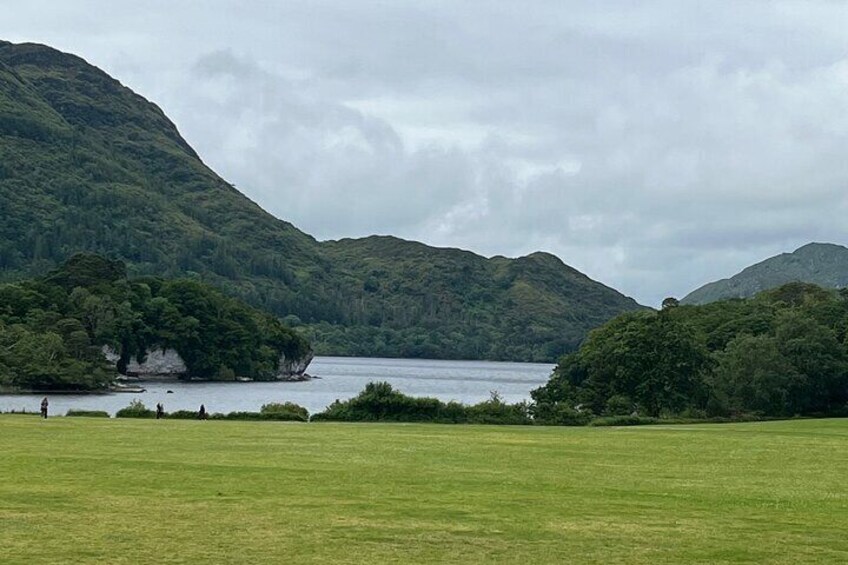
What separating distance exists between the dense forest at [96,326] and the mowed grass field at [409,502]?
317ft

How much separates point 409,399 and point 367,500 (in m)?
50.4

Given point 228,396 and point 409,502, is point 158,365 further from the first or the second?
point 409,502

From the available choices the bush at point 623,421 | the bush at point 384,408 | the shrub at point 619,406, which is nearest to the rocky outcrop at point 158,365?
the shrub at point 619,406

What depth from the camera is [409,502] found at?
2502cm

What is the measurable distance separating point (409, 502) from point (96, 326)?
154 m

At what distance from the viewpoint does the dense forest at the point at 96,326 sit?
13738 centimetres

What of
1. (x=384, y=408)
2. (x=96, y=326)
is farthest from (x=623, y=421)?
(x=96, y=326)

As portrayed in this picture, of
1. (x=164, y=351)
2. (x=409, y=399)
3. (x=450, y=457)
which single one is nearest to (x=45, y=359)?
(x=164, y=351)

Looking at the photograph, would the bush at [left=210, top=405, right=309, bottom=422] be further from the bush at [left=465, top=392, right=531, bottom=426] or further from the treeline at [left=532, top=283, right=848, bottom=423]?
the treeline at [left=532, top=283, right=848, bottom=423]

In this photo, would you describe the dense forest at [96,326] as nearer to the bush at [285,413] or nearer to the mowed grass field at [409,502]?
the bush at [285,413]

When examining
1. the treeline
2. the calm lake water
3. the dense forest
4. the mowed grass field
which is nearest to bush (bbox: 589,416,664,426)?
the treeline

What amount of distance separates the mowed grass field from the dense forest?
9674 cm

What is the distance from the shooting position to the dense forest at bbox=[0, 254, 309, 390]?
451 feet

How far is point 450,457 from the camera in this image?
38.6m
